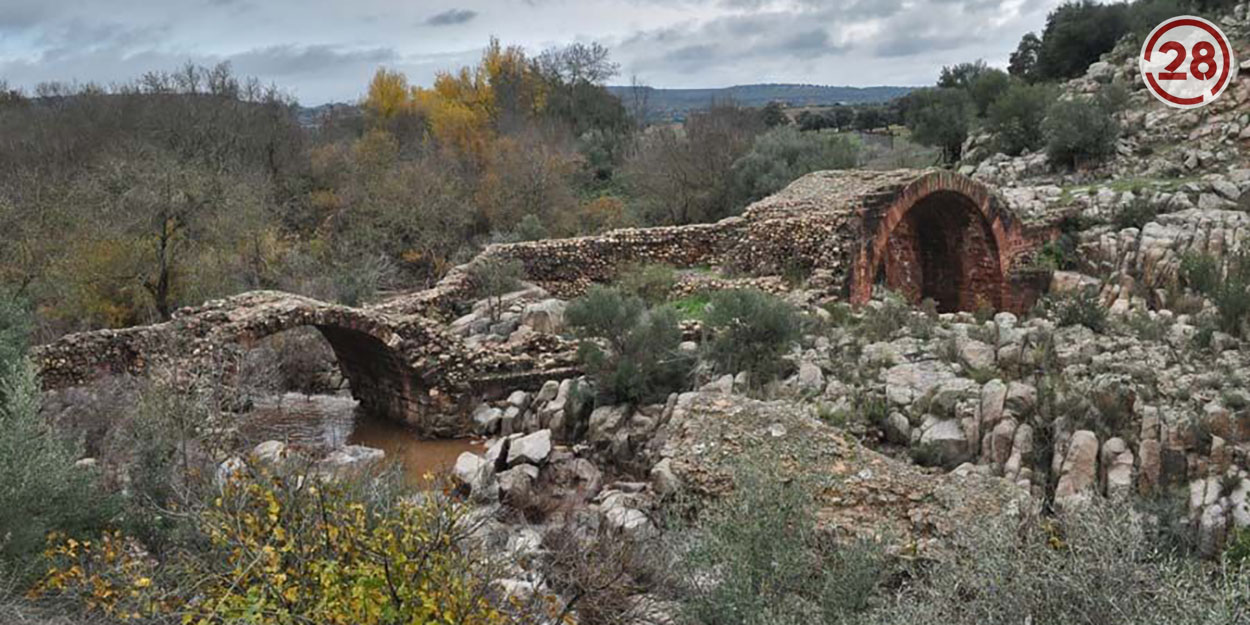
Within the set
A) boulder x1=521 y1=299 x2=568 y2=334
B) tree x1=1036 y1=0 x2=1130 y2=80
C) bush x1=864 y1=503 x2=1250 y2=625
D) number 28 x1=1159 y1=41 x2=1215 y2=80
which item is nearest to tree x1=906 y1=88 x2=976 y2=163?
tree x1=1036 y1=0 x2=1130 y2=80

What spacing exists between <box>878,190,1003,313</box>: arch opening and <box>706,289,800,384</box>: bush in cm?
498

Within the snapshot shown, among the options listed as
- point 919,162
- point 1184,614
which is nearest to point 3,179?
point 1184,614

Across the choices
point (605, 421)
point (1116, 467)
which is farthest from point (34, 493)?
point (1116, 467)

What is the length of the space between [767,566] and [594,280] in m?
12.9

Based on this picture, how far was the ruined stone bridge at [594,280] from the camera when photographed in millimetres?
12141

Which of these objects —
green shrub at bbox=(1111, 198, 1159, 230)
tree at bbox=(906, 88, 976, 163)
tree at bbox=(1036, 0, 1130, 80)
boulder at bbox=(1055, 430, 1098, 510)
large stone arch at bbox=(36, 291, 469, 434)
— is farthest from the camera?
tree at bbox=(1036, 0, 1130, 80)

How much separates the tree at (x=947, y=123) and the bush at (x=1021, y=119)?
15.4ft

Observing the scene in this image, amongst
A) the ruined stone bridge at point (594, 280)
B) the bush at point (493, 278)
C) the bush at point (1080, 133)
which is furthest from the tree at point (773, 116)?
the bush at point (493, 278)

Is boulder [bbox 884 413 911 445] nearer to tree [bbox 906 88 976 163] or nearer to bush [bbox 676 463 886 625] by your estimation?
bush [bbox 676 463 886 625]

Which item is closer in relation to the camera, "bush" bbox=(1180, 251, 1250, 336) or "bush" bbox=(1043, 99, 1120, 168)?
"bush" bbox=(1180, 251, 1250, 336)

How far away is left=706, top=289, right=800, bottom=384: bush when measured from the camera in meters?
10.8

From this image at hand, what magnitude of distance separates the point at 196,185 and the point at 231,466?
12.3 metres

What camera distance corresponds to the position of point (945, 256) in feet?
54.1

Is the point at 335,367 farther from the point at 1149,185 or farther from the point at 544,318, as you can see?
the point at 1149,185
